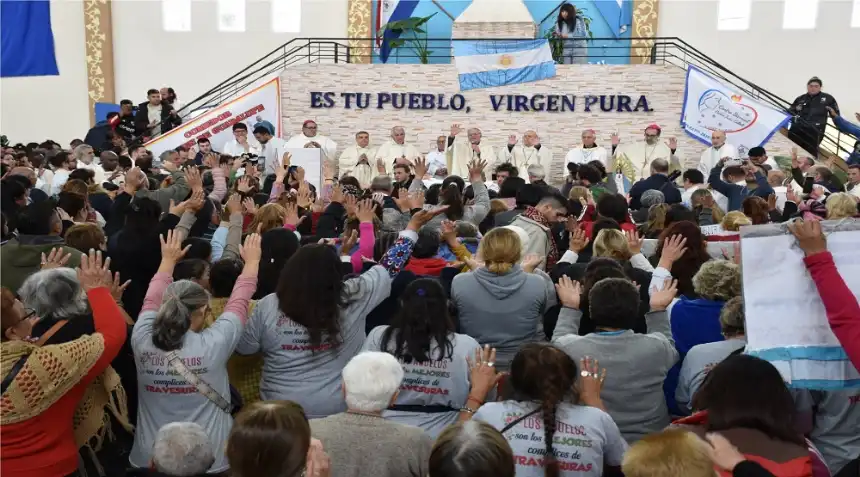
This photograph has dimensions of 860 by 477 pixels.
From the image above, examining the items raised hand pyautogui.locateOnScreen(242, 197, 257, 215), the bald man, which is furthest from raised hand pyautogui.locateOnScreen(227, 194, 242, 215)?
the bald man

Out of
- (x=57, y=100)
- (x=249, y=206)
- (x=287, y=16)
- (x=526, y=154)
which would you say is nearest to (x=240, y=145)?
(x=526, y=154)

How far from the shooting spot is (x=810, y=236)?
289 cm

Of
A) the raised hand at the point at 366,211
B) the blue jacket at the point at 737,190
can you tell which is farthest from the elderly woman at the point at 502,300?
the blue jacket at the point at 737,190

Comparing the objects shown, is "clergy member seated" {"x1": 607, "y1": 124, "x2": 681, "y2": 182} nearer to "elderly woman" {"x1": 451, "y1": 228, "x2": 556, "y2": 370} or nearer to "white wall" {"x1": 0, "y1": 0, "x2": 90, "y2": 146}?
"elderly woman" {"x1": 451, "y1": 228, "x2": 556, "y2": 370}

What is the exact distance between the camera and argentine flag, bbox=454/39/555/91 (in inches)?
615

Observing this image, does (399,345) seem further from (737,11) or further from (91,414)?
(737,11)

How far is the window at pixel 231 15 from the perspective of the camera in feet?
64.8

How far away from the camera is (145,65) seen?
1992 centimetres

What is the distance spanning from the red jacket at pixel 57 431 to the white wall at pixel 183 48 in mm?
17066

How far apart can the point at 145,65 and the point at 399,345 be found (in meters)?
18.2

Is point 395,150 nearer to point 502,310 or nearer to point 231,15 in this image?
point 231,15

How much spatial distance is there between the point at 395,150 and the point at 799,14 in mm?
9321

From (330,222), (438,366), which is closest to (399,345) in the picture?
(438,366)

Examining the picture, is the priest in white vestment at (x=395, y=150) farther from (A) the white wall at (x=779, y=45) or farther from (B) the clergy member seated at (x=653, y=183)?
(A) the white wall at (x=779, y=45)
